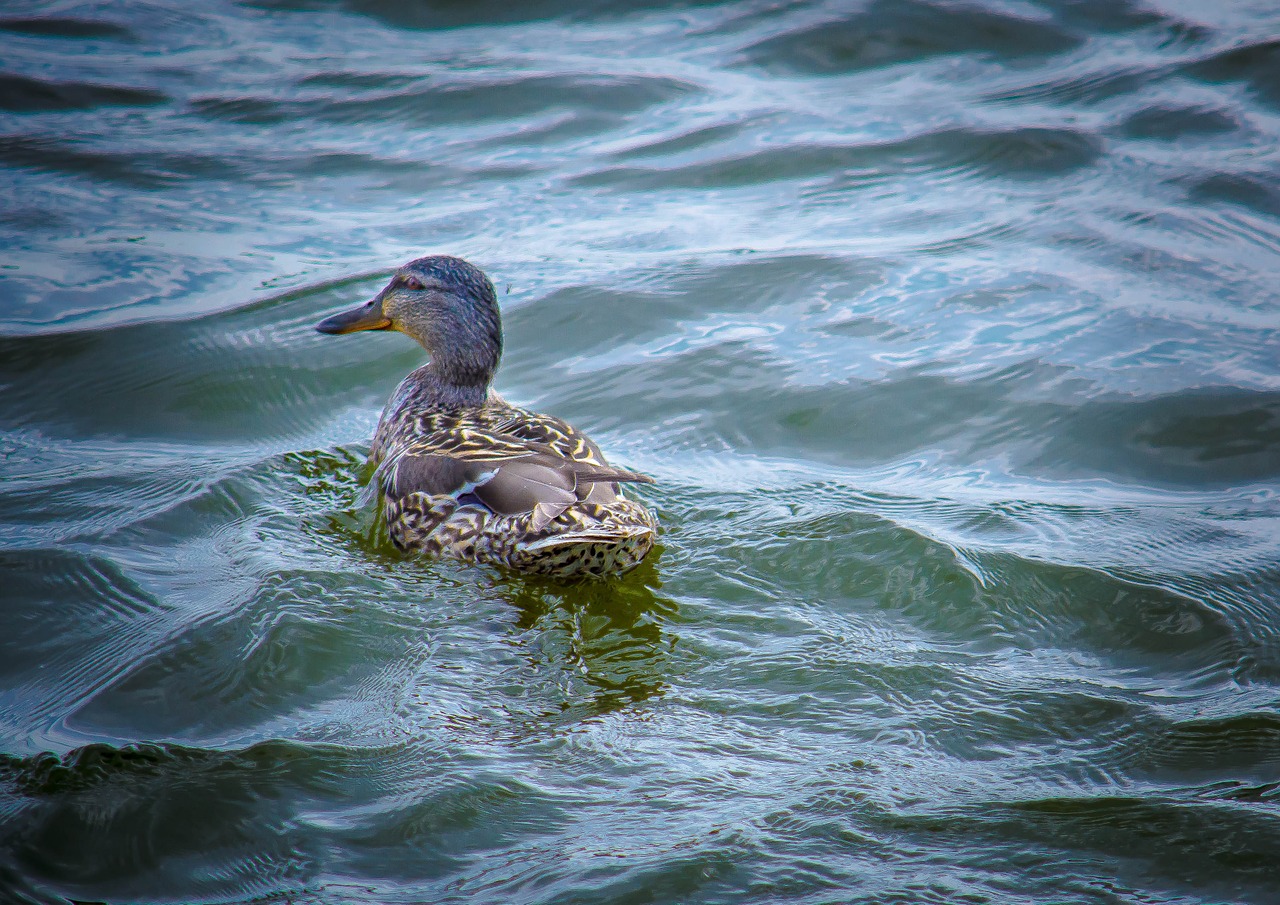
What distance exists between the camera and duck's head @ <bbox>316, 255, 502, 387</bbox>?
21.2 ft

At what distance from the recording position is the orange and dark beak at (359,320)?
673 cm

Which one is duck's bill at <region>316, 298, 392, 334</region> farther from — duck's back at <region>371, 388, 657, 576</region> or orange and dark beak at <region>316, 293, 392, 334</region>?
duck's back at <region>371, 388, 657, 576</region>

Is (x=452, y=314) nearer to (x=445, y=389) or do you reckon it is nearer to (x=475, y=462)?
(x=445, y=389)

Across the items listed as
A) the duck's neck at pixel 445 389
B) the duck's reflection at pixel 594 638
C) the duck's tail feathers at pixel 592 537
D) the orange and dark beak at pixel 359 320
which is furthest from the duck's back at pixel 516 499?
the orange and dark beak at pixel 359 320

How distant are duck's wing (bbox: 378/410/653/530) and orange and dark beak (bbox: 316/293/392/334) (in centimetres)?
91

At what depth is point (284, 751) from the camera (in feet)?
12.7

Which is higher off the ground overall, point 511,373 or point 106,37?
point 106,37

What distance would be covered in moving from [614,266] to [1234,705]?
212 inches

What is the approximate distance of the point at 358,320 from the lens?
22.1 feet

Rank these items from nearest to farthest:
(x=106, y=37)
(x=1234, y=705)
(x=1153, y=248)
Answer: (x=1234, y=705) → (x=1153, y=248) → (x=106, y=37)

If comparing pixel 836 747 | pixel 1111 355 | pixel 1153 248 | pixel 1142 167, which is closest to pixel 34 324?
pixel 836 747

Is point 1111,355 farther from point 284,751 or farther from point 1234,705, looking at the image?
point 284,751

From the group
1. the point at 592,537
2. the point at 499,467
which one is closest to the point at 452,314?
the point at 499,467

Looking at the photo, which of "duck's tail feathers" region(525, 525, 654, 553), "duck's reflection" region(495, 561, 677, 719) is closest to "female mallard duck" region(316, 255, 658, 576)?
"duck's tail feathers" region(525, 525, 654, 553)
